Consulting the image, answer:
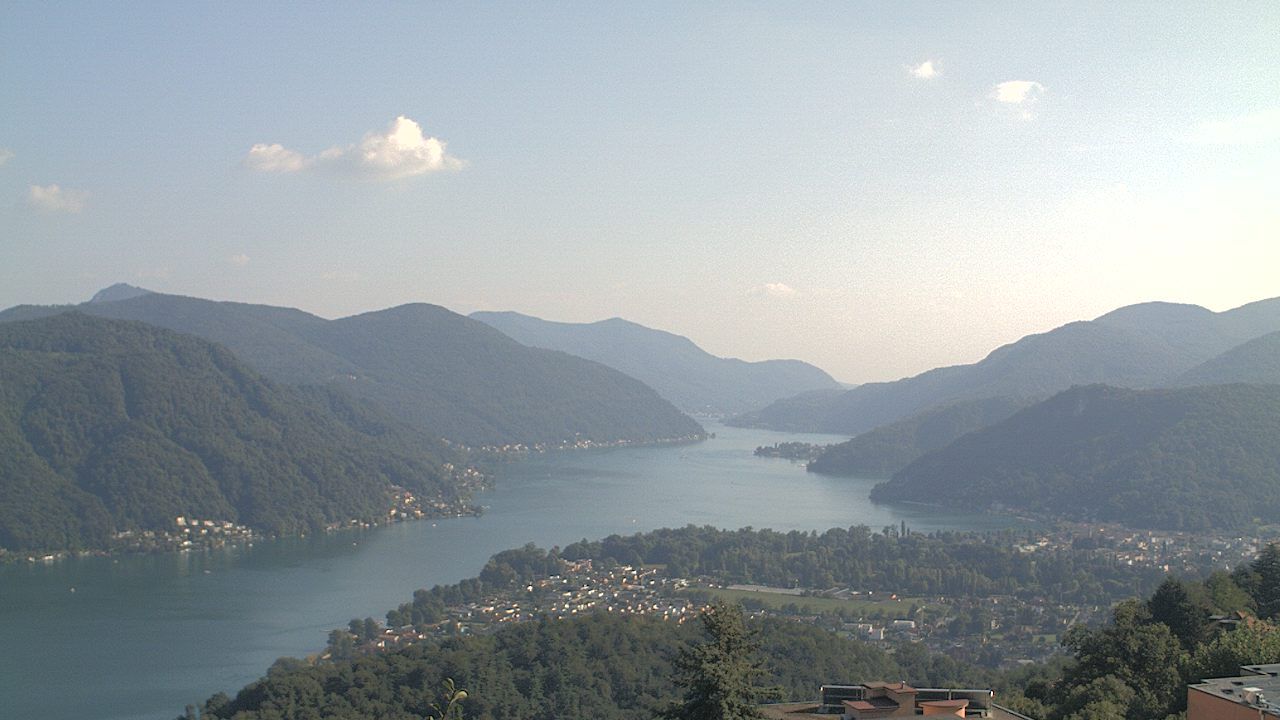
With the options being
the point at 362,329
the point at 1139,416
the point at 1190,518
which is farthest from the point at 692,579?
the point at 362,329

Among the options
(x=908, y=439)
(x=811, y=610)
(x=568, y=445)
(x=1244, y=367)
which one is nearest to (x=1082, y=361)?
(x=1244, y=367)

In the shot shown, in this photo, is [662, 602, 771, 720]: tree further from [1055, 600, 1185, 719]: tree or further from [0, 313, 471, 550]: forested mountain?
[0, 313, 471, 550]: forested mountain

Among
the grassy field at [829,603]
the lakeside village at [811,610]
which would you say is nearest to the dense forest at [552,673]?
the lakeside village at [811,610]

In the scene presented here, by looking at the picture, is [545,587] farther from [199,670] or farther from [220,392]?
[220,392]

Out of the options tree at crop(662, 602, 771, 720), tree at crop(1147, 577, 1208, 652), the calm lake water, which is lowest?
the calm lake water

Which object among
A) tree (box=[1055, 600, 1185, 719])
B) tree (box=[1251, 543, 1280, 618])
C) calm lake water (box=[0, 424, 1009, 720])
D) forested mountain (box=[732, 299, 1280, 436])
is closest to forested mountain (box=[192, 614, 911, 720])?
calm lake water (box=[0, 424, 1009, 720])

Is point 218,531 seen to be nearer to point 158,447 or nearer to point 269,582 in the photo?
point 158,447
